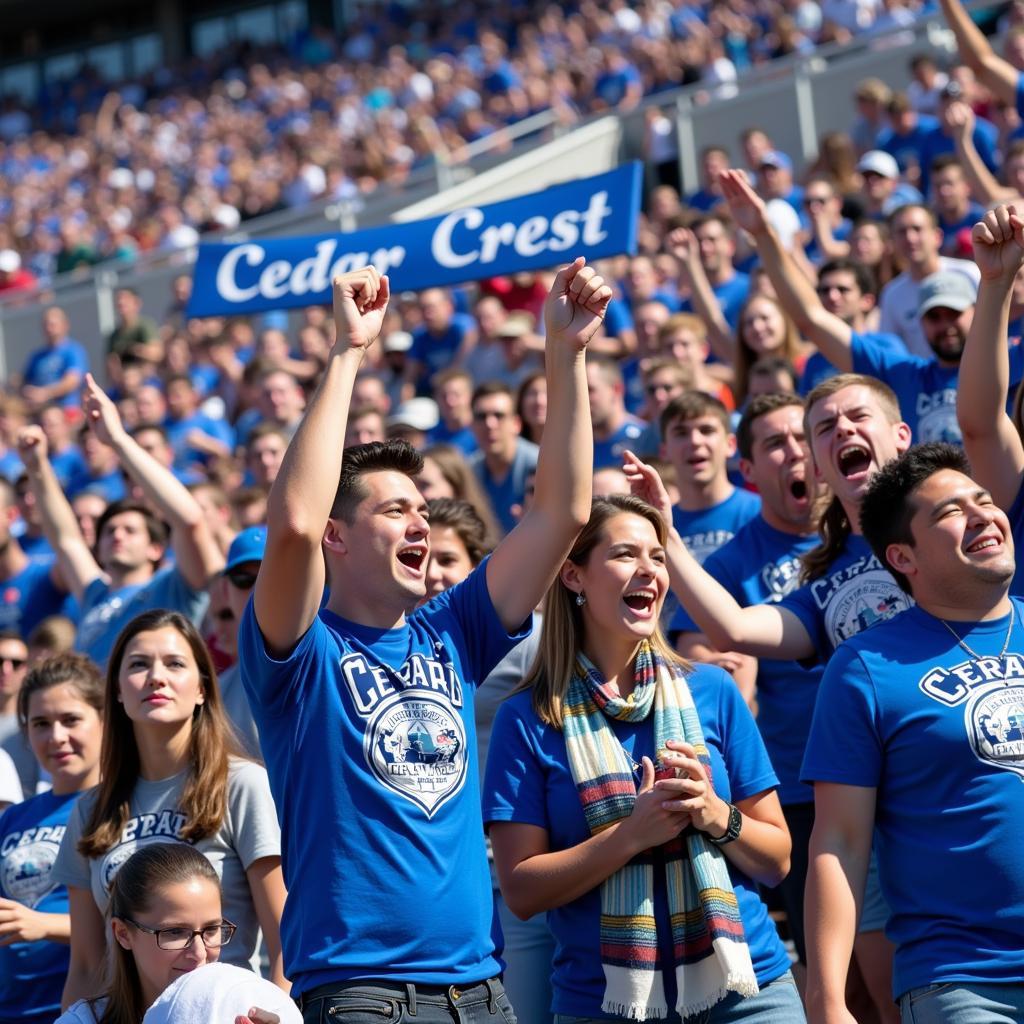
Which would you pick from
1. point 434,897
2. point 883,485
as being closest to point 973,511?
point 883,485

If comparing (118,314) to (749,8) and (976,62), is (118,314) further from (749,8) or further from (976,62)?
(976,62)

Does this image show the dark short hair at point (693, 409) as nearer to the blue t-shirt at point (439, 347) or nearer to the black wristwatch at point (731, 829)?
the black wristwatch at point (731, 829)

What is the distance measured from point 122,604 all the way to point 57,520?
505 mm

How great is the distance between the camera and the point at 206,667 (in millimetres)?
4543

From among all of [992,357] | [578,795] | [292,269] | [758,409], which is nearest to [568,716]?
[578,795]

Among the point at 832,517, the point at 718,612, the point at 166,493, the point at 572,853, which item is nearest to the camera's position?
the point at 572,853

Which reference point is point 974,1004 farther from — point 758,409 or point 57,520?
point 57,520

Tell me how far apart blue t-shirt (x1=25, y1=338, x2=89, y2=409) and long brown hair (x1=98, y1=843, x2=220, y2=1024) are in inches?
413

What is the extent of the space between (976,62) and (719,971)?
199 inches

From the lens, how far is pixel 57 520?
671 centimetres

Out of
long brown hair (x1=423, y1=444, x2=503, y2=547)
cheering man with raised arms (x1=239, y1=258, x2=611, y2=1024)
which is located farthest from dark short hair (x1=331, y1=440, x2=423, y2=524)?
long brown hair (x1=423, y1=444, x2=503, y2=547)

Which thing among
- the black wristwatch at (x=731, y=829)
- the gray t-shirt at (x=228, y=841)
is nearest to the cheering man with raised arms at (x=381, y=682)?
the black wristwatch at (x=731, y=829)

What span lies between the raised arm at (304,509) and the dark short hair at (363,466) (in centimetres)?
30

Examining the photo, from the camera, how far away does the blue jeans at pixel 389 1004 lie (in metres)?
3.24
